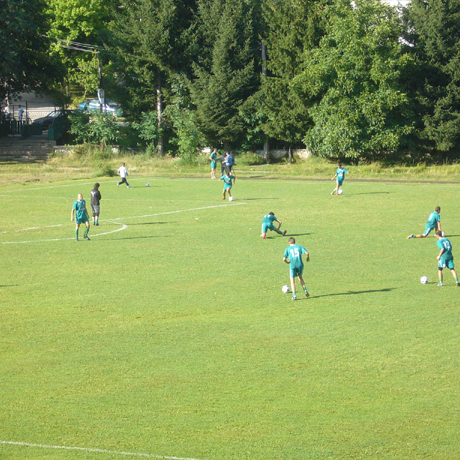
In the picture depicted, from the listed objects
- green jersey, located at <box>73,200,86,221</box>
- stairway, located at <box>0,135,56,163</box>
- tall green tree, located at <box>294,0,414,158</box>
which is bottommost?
green jersey, located at <box>73,200,86,221</box>

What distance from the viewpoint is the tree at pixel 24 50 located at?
61.9 meters

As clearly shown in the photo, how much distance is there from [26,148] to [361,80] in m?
34.8

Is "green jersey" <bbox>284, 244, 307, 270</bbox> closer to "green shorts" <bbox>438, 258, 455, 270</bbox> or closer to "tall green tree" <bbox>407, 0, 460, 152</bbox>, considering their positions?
"green shorts" <bbox>438, 258, 455, 270</bbox>

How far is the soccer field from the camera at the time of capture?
10133mm

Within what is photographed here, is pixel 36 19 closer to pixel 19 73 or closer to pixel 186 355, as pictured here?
pixel 19 73

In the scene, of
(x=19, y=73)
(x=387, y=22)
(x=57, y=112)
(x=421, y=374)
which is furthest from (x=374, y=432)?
(x=57, y=112)

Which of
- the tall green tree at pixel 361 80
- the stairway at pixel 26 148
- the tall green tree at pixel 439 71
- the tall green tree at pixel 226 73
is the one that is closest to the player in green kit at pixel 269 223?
the tall green tree at pixel 361 80

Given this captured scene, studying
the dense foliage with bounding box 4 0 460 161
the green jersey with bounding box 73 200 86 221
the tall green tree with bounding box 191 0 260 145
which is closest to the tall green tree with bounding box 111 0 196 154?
the dense foliage with bounding box 4 0 460 161

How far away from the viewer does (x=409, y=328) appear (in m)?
15.1

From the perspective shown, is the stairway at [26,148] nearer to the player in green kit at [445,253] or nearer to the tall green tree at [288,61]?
the tall green tree at [288,61]

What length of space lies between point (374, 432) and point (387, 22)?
164 feet

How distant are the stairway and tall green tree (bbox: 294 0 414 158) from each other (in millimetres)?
27539

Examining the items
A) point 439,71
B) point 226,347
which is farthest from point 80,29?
point 226,347

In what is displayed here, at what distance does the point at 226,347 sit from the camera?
14.3 m
